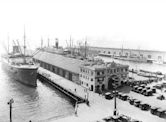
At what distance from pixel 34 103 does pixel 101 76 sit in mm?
18361

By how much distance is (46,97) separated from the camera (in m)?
54.1

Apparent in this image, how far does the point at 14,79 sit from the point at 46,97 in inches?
1072

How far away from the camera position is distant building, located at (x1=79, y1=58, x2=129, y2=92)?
53.7 metres

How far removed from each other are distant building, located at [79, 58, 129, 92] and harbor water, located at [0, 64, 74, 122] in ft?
23.7

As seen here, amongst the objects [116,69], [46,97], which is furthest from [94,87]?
[46,97]

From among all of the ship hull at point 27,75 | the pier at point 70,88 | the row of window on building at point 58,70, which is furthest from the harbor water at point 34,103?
the row of window on building at point 58,70

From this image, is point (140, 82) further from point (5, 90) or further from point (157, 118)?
point (5, 90)

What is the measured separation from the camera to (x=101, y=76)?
178 feet

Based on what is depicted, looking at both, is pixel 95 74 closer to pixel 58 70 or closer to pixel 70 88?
pixel 70 88

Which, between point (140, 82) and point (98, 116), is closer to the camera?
point (98, 116)

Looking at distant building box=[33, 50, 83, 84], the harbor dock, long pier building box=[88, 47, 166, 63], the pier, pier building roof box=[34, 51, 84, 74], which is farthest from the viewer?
long pier building box=[88, 47, 166, 63]

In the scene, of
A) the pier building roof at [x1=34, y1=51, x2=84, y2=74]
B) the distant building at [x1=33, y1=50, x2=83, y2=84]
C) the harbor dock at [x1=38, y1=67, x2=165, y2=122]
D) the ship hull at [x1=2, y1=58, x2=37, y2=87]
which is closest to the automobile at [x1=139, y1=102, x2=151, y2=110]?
the harbor dock at [x1=38, y1=67, x2=165, y2=122]

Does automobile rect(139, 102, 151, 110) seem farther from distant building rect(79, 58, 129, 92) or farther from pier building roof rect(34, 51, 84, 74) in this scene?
pier building roof rect(34, 51, 84, 74)

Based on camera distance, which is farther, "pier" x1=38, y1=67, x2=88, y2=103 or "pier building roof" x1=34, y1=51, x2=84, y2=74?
"pier building roof" x1=34, y1=51, x2=84, y2=74
